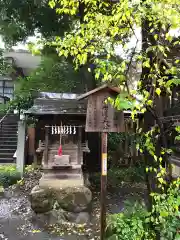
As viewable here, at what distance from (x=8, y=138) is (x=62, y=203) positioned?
8218mm

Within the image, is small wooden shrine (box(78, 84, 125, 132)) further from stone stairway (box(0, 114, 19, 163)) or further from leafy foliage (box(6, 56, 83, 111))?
stone stairway (box(0, 114, 19, 163))

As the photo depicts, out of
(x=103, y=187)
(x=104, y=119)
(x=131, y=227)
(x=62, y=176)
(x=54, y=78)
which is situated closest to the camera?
(x=131, y=227)

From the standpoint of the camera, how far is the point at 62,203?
7.59 m

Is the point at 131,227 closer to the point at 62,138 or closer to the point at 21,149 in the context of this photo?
the point at 62,138

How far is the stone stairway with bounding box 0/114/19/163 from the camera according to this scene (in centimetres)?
1324

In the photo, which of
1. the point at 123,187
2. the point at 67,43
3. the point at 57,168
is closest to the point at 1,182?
the point at 57,168

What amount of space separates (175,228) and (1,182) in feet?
27.4

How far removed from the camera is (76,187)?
787 centimetres

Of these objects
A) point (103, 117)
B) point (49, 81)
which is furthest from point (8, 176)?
point (103, 117)

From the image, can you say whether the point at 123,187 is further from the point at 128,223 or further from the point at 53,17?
the point at 53,17

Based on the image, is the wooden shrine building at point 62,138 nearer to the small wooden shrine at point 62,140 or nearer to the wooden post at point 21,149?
the small wooden shrine at point 62,140

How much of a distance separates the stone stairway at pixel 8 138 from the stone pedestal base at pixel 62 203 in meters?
5.87

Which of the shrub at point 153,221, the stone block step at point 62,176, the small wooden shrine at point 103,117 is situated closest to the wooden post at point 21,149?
the stone block step at point 62,176

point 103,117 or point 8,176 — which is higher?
point 103,117
